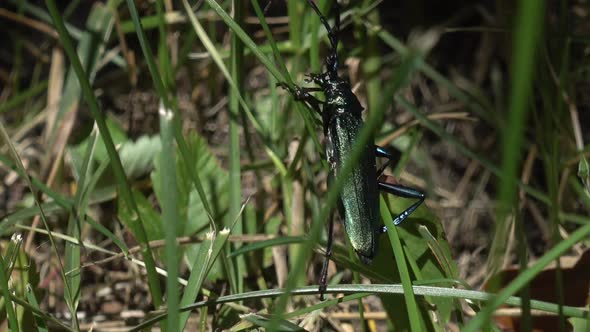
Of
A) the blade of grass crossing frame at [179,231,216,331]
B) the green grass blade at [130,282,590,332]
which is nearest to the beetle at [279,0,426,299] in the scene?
the green grass blade at [130,282,590,332]

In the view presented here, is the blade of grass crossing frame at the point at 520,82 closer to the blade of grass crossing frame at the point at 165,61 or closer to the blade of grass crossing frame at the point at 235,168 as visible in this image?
the blade of grass crossing frame at the point at 235,168

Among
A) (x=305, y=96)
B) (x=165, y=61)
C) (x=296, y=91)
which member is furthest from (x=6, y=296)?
(x=165, y=61)

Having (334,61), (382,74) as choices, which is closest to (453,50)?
(382,74)

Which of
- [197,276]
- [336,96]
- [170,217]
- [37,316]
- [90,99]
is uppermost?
[90,99]

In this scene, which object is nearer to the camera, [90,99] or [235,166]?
[90,99]

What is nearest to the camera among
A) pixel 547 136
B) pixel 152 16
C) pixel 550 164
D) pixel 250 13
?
pixel 550 164

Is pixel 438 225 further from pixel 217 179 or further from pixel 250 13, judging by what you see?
pixel 250 13

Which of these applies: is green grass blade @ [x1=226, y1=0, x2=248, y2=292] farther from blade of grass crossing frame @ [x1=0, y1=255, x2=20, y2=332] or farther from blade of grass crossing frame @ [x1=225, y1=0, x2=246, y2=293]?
blade of grass crossing frame @ [x1=0, y1=255, x2=20, y2=332]

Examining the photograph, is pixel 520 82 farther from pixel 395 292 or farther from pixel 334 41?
pixel 334 41
